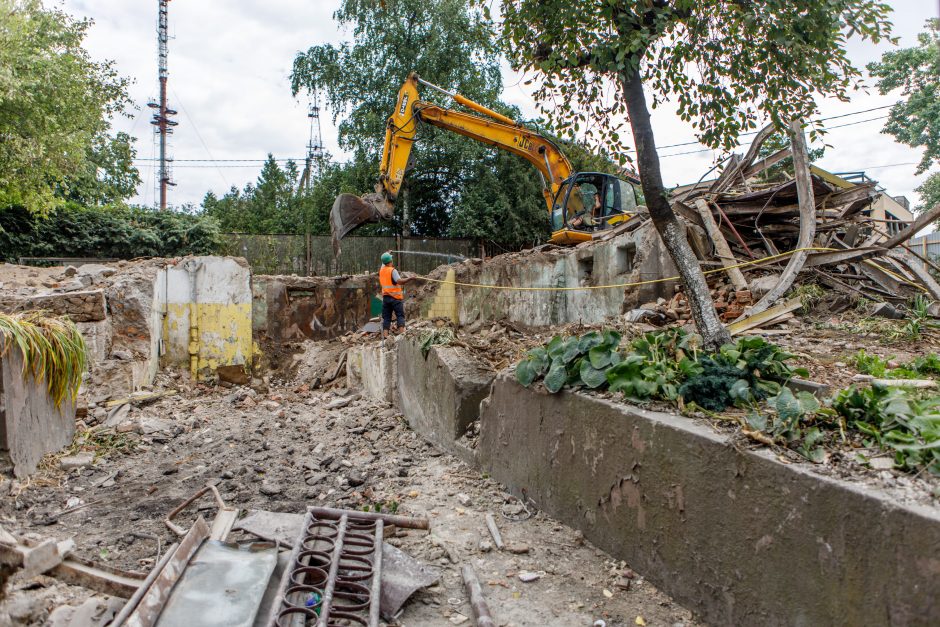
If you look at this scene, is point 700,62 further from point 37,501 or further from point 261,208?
point 261,208

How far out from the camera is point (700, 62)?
3416 mm

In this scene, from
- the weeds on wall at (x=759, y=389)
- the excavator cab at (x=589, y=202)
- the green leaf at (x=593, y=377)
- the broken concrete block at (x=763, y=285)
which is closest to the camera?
the weeds on wall at (x=759, y=389)

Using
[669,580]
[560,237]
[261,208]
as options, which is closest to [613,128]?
[669,580]

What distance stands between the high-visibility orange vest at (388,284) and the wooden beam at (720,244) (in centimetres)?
448

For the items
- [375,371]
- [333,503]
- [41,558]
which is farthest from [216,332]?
[41,558]

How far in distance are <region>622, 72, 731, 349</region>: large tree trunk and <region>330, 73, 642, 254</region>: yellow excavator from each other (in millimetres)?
6700

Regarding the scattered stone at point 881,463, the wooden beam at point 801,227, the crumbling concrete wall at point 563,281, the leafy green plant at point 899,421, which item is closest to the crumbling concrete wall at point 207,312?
the crumbling concrete wall at point 563,281

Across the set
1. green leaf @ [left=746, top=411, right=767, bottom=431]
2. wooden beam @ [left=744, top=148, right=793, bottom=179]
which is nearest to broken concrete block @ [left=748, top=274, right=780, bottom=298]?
wooden beam @ [left=744, top=148, right=793, bottom=179]

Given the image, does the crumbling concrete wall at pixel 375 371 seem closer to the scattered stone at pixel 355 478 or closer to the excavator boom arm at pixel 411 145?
Answer: the scattered stone at pixel 355 478

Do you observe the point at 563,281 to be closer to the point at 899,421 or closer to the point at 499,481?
the point at 499,481

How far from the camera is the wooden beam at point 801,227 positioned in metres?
5.71

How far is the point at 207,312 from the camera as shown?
9.52 metres

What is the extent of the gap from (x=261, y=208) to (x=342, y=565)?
3093cm

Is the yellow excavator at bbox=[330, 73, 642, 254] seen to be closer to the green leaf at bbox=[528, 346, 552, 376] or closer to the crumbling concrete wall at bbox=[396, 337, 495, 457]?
the crumbling concrete wall at bbox=[396, 337, 495, 457]
